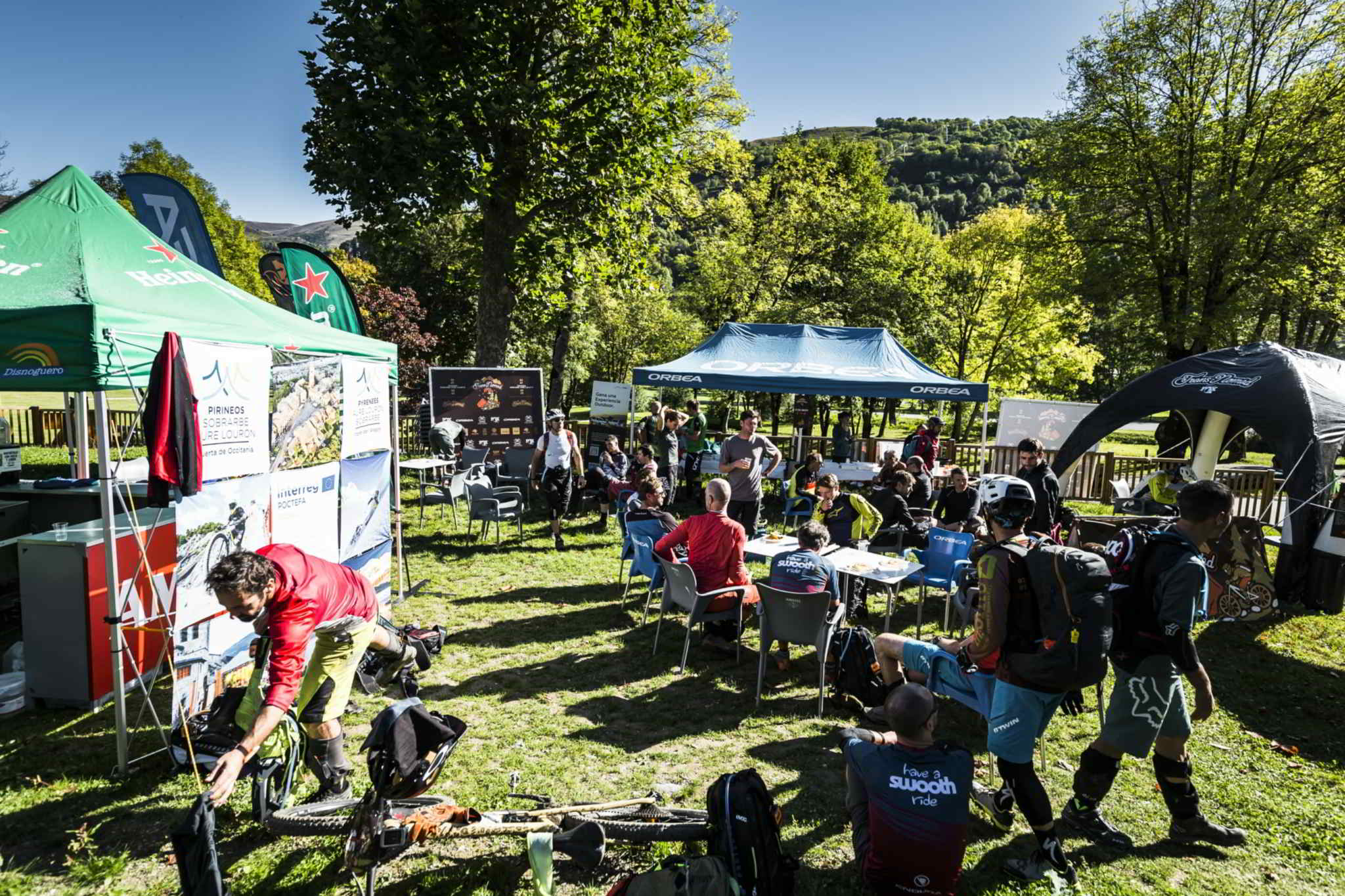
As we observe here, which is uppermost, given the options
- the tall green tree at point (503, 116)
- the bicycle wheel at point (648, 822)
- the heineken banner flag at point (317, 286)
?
the tall green tree at point (503, 116)

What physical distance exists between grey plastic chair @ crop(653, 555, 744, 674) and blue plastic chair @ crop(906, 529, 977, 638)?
1967 mm

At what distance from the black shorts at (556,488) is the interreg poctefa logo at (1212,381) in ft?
26.5

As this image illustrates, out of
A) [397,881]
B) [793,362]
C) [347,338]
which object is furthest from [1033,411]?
[397,881]

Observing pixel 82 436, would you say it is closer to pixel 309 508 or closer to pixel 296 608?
pixel 309 508

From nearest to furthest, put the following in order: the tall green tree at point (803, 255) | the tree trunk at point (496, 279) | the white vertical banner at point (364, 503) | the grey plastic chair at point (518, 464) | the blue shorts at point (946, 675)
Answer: the blue shorts at point (946, 675) → the white vertical banner at point (364, 503) → the grey plastic chair at point (518, 464) → the tree trunk at point (496, 279) → the tall green tree at point (803, 255)

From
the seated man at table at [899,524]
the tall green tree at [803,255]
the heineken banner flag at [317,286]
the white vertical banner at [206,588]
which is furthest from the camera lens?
the tall green tree at [803,255]

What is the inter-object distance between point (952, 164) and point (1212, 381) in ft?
474

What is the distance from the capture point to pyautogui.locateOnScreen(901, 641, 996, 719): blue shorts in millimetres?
3789

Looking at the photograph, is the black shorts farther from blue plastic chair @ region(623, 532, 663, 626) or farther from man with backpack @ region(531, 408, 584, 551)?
blue plastic chair @ region(623, 532, 663, 626)

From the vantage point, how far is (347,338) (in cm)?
625

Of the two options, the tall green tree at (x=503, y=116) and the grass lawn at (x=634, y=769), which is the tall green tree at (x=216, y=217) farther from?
the grass lawn at (x=634, y=769)

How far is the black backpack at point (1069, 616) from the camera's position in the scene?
3129 millimetres

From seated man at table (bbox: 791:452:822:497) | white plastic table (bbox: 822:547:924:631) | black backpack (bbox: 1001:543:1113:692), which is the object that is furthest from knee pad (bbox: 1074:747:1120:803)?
seated man at table (bbox: 791:452:822:497)

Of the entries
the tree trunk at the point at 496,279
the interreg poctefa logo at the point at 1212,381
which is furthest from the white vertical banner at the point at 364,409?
the interreg poctefa logo at the point at 1212,381
